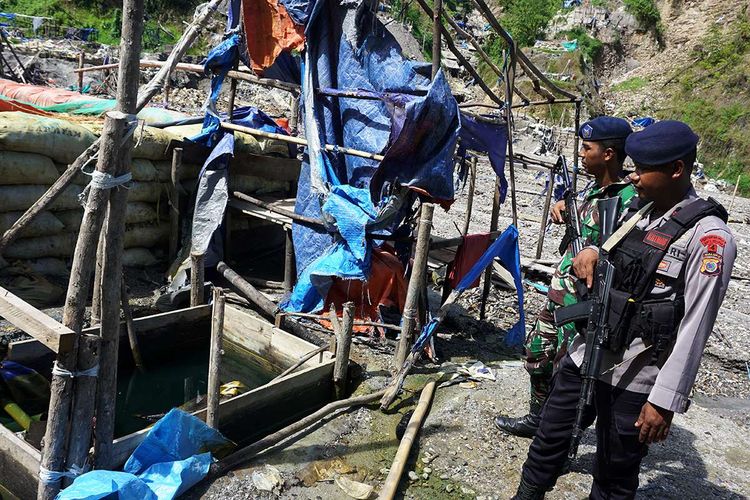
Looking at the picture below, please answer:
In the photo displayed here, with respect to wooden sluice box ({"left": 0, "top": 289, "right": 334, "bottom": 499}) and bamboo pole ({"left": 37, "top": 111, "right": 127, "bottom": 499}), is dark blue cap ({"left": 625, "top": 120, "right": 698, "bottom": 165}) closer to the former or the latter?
bamboo pole ({"left": 37, "top": 111, "right": 127, "bottom": 499})

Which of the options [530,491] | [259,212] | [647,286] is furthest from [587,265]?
[259,212]

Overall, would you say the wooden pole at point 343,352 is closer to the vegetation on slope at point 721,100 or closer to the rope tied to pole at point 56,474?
the rope tied to pole at point 56,474

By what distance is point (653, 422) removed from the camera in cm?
241

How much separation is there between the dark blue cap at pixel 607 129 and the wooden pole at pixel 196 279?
3806mm

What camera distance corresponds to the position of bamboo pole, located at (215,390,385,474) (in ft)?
12.1

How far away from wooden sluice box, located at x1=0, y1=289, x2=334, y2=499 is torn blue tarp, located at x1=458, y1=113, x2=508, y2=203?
110 inches

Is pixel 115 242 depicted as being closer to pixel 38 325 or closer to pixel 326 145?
pixel 38 325

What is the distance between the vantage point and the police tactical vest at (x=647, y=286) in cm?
246

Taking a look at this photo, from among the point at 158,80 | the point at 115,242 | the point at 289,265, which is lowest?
the point at 289,265

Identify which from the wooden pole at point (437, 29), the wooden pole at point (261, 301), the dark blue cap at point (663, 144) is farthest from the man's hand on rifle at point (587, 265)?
the wooden pole at point (261, 301)

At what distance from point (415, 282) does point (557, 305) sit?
1520 mm

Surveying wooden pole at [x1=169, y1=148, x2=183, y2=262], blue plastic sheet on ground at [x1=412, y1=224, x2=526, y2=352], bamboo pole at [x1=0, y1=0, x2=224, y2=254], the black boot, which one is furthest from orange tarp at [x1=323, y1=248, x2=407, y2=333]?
the black boot

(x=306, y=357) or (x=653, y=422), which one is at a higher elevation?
(x=653, y=422)

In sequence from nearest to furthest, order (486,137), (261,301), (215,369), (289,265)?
(215,369) → (261,301) → (486,137) → (289,265)
